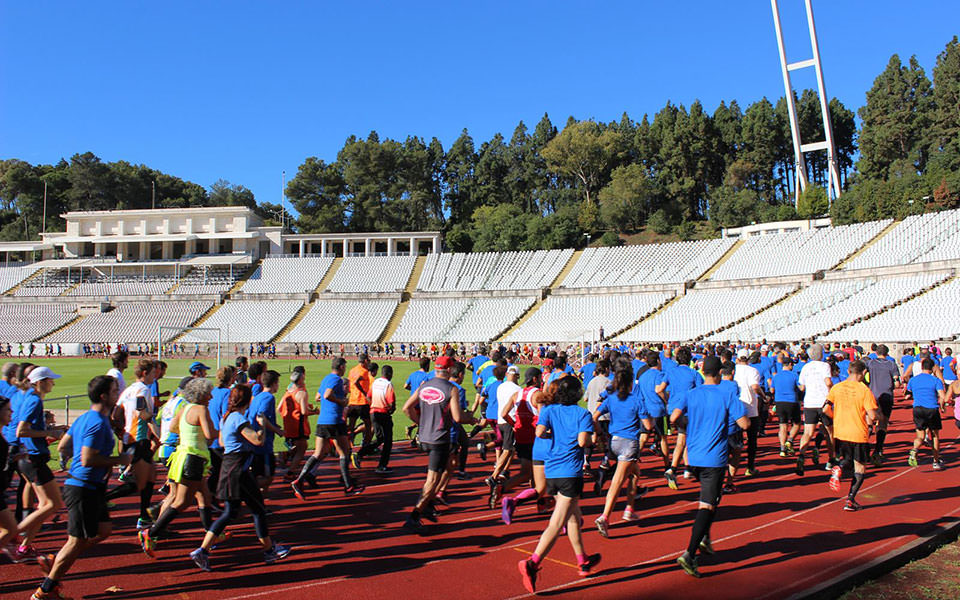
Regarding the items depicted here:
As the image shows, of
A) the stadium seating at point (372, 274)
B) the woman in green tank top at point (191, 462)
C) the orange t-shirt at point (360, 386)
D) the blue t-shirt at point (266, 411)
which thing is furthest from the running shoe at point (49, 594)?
the stadium seating at point (372, 274)

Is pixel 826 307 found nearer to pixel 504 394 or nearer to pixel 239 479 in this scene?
pixel 504 394

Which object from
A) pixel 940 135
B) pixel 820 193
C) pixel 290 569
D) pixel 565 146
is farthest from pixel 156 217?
pixel 940 135

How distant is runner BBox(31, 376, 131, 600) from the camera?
5184mm

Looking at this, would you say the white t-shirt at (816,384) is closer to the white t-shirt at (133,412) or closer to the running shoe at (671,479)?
the running shoe at (671,479)

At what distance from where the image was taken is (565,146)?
8019 cm

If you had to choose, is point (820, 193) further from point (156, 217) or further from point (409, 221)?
point (156, 217)

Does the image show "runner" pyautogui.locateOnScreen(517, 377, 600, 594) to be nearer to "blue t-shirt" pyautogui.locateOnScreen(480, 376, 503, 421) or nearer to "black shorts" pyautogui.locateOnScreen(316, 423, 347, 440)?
"blue t-shirt" pyautogui.locateOnScreen(480, 376, 503, 421)

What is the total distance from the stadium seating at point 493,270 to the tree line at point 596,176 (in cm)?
841

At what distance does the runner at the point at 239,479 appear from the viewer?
20.1 ft

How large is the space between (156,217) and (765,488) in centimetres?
7062

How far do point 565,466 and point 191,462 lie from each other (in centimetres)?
346

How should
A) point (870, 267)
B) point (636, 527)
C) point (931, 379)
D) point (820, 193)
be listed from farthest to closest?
1. point (820, 193)
2. point (870, 267)
3. point (931, 379)
4. point (636, 527)

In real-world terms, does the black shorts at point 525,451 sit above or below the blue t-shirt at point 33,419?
below

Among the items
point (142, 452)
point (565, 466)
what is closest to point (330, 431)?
point (142, 452)
